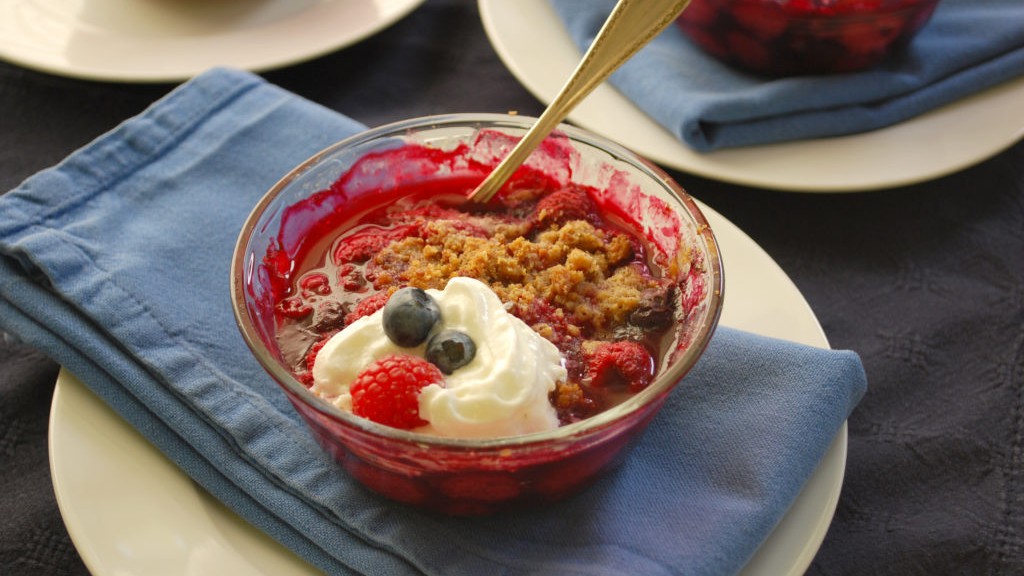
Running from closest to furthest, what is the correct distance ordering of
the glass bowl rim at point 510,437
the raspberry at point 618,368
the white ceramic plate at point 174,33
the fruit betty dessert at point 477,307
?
the glass bowl rim at point 510,437 < the fruit betty dessert at point 477,307 < the raspberry at point 618,368 < the white ceramic plate at point 174,33

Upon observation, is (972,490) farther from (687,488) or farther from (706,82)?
→ (706,82)

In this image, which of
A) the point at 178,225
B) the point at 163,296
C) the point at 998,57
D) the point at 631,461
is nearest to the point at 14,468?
the point at 163,296

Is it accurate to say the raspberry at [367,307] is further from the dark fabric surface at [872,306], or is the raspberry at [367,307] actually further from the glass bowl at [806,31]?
the glass bowl at [806,31]

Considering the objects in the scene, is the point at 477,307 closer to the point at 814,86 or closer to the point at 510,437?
the point at 510,437

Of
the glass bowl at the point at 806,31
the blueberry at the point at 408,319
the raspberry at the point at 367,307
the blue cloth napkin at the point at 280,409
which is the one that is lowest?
the blue cloth napkin at the point at 280,409

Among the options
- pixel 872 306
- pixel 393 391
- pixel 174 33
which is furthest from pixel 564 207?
pixel 174 33

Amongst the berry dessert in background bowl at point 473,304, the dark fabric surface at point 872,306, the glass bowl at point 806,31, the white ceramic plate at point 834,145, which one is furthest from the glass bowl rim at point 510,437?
the glass bowl at point 806,31
